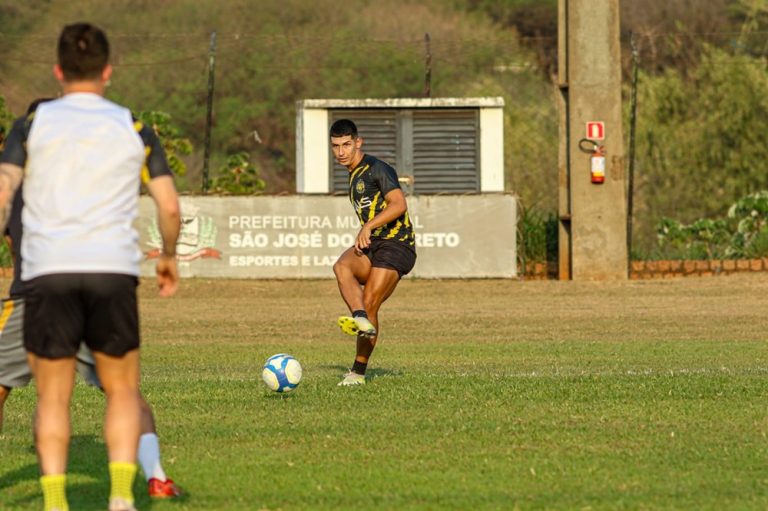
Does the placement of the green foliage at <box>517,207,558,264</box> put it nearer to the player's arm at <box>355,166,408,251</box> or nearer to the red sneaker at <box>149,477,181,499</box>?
the player's arm at <box>355,166,408,251</box>

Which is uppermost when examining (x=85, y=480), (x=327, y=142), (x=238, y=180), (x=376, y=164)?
(x=327, y=142)

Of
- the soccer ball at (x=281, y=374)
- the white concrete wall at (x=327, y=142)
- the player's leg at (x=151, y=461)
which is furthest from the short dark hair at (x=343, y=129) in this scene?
the white concrete wall at (x=327, y=142)

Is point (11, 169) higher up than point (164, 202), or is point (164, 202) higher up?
point (11, 169)

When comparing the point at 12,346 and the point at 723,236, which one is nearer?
the point at 12,346

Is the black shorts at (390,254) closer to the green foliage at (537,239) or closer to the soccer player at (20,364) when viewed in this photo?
the soccer player at (20,364)

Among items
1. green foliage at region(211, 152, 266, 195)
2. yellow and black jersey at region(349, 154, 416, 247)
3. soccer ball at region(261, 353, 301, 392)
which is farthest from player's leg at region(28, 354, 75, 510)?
green foliage at region(211, 152, 266, 195)

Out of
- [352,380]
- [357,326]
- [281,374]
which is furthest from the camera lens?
[352,380]

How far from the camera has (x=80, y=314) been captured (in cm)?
621

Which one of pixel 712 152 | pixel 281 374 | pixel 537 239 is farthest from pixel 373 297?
pixel 712 152

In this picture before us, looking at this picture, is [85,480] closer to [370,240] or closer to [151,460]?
[151,460]

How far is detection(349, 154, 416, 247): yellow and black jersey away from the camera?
12312 mm

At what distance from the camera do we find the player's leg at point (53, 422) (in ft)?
20.8

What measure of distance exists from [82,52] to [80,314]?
99 centimetres

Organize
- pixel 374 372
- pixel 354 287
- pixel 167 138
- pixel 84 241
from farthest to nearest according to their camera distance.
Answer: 1. pixel 167 138
2. pixel 374 372
3. pixel 354 287
4. pixel 84 241
